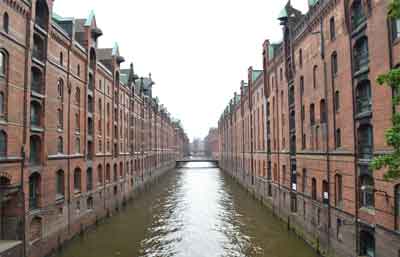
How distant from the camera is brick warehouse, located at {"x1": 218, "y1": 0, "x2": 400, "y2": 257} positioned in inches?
526

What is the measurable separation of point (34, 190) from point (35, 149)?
2.38 metres

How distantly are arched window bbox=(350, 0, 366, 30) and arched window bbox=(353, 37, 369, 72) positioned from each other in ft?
2.59

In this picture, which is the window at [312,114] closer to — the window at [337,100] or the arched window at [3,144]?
the window at [337,100]

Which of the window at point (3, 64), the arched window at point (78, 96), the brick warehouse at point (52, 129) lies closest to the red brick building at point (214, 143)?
the brick warehouse at point (52, 129)

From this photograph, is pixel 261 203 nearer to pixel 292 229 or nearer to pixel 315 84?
pixel 292 229

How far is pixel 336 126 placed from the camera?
18031 mm

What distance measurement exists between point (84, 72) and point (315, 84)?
17.9 meters

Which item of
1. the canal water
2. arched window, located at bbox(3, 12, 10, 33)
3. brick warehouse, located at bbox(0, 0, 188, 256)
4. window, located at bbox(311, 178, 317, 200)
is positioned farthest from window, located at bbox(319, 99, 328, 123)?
arched window, located at bbox(3, 12, 10, 33)

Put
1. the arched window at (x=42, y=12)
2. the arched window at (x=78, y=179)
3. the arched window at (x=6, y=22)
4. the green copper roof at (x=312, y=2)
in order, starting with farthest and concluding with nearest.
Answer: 1. the arched window at (x=78, y=179)
2. the green copper roof at (x=312, y=2)
3. the arched window at (x=42, y=12)
4. the arched window at (x=6, y=22)

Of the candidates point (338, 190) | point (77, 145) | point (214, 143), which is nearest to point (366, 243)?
point (338, 190)

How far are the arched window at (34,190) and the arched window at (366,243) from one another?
16.9 metres

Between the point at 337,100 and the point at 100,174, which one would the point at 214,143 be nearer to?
the point at 100,174

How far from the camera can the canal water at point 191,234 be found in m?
20.5

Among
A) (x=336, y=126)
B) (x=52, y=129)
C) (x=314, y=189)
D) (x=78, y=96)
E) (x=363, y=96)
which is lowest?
(x=314, y=189)
